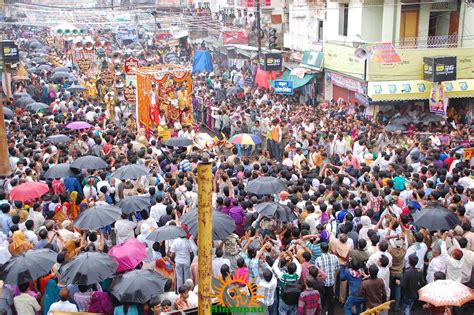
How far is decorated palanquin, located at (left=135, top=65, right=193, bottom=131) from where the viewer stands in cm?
1920

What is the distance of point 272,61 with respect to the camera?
25.9 meters

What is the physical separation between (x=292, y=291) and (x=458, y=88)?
1450cm

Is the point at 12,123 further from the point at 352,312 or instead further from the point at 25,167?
the point at 352,312

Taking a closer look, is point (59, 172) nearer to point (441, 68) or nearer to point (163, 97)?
point (163, 97)

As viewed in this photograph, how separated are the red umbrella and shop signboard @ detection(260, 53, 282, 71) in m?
16.4

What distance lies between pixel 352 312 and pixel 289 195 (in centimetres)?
316

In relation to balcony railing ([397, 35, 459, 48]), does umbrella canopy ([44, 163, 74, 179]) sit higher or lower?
lower

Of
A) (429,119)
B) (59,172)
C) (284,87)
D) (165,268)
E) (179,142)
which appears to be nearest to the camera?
(165,268)

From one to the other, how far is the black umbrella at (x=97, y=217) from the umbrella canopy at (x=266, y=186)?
8.46ft

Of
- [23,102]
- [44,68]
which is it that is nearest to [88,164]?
[23,102]

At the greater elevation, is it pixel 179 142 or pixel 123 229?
pixel 179 142

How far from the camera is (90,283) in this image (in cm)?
734

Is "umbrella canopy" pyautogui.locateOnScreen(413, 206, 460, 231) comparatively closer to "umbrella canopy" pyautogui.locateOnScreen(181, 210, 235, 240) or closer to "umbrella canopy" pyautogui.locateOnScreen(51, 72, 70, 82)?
"umbrella canopy" pyautogui.locateOnScreen(181, 210, 235, 240)

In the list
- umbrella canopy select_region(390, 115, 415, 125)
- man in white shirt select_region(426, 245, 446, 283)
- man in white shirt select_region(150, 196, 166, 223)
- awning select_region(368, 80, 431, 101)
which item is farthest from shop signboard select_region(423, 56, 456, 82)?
man in white shirt select_region(150, 196, 166, 223)
